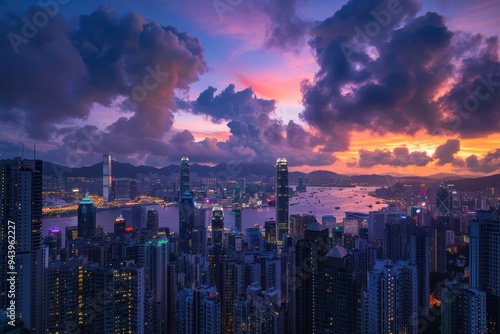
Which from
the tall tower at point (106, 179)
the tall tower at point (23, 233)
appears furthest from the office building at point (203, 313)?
the tall tower at point (106, 179)

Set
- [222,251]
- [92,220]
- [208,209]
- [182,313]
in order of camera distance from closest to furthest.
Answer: [182,313], [222,251], [92,220], [208,209]

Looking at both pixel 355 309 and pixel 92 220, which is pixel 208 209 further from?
pixel 355 309

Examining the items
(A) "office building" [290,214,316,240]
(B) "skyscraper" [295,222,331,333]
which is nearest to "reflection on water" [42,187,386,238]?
(A) "office building" [290,214,316,240]

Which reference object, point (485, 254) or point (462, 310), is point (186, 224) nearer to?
point (485, 254)

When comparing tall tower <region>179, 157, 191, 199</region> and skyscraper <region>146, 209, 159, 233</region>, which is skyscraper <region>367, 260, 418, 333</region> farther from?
tall tower <region>179, 157, 191, 199</region>

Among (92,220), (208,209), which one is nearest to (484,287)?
(92,220)
